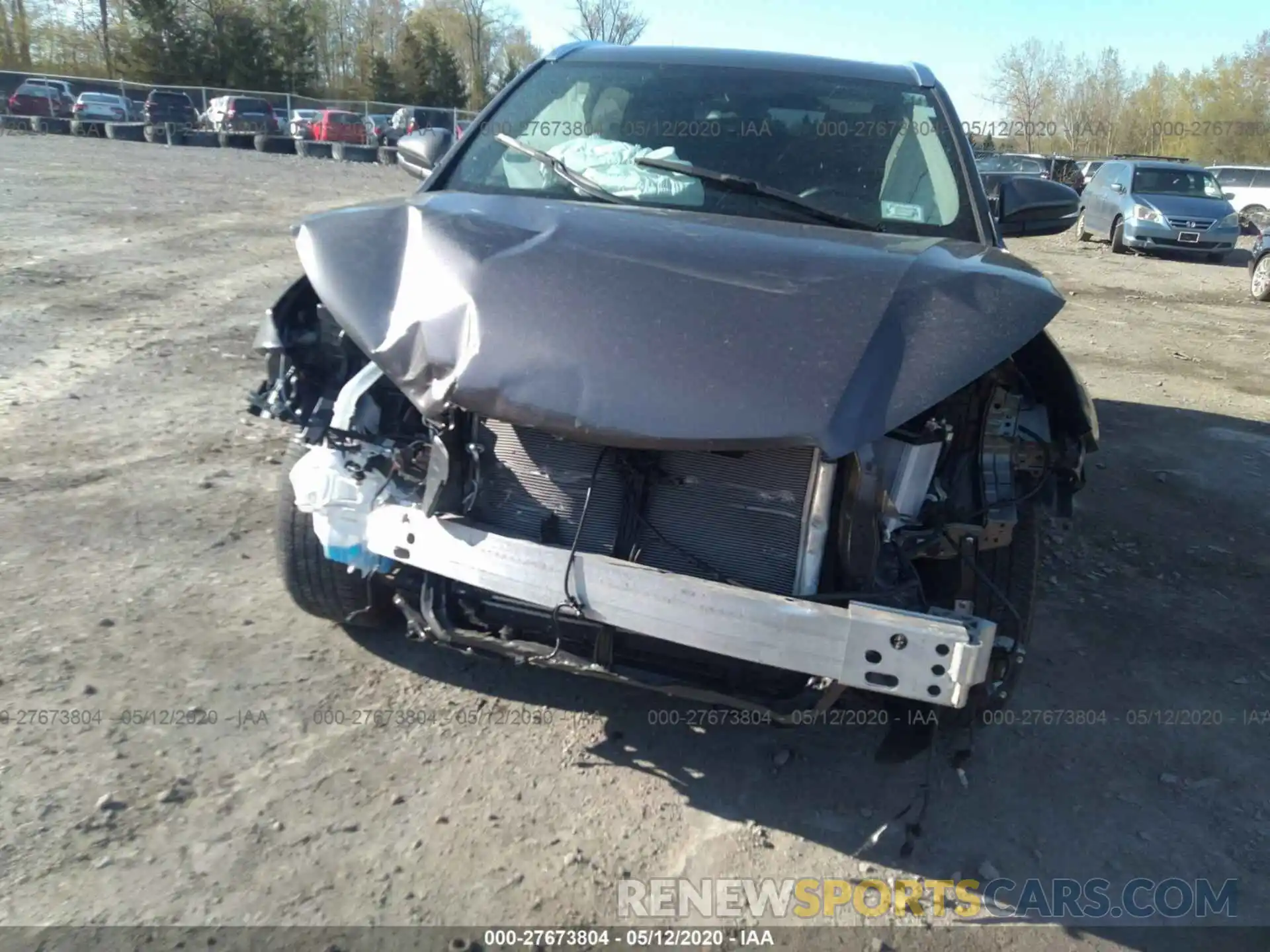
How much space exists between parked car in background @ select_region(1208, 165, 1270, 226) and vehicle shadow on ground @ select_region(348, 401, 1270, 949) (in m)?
23.4

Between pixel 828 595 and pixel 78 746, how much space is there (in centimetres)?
196

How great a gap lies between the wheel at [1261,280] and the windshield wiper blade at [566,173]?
1253cm

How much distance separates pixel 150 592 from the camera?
10.9ft

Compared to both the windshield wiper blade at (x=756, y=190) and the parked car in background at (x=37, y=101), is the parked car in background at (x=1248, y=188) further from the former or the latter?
the parked car in background at (x=37, y=101)

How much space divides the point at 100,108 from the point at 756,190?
3612cm

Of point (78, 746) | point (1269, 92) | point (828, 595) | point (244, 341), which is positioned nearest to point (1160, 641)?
point (828, 595)

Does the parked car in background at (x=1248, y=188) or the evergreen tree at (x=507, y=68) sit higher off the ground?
the evergreen tree at (x=507, y=68)

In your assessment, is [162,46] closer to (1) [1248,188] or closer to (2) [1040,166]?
(2) [1040,166]

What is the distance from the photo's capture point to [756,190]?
3.19 m

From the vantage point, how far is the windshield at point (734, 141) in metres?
3.25

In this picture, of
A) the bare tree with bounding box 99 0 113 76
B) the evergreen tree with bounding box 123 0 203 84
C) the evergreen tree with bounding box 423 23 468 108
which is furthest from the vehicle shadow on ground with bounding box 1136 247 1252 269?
the bare tree with bounding box 99 0 113 76

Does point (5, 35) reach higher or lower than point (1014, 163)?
higher

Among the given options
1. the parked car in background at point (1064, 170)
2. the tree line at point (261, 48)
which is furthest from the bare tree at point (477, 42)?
the parked car in background at point (1064, 170)

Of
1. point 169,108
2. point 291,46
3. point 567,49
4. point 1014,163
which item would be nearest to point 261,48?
point 291,46
